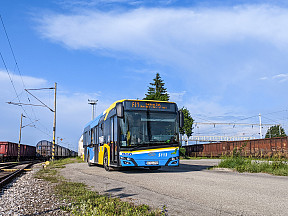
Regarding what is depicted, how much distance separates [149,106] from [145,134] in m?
1.37

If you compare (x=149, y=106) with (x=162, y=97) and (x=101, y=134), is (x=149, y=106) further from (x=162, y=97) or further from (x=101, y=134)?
(x=162, y=97)

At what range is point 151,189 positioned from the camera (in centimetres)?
834

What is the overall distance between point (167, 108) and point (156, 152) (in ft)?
6.78

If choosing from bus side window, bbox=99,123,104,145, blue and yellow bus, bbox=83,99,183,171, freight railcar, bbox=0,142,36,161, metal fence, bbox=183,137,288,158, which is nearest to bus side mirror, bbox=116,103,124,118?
blue and yellow bus, bbox=83,99,183,171

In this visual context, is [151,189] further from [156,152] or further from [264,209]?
[156,152]

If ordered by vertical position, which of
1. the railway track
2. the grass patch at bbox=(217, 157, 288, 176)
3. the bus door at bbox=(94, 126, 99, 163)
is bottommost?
the railway track

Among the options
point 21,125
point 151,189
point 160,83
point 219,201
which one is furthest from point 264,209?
point 160,83

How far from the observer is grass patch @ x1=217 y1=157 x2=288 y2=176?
13.1 meters

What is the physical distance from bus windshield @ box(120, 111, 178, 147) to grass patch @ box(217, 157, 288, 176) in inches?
160

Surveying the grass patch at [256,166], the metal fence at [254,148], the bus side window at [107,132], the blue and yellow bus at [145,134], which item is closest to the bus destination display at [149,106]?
Answer: the blue and yellow bus at [145,134]

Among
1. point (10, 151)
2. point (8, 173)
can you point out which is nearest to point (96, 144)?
point (8, 173)

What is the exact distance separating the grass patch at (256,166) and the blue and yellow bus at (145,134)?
3.69 metres

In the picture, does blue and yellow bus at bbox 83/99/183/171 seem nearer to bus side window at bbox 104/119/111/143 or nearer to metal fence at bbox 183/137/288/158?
bus side window at bbox 104/119/111/143

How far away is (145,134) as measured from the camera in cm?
1276
